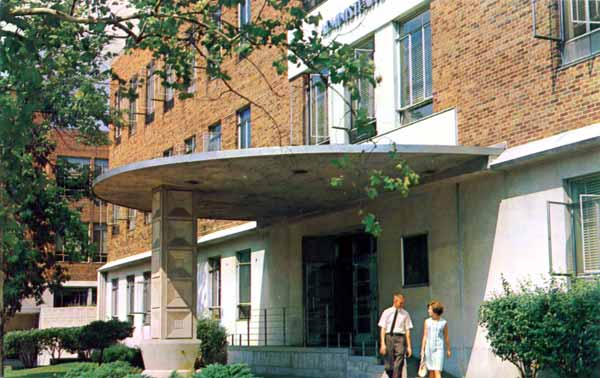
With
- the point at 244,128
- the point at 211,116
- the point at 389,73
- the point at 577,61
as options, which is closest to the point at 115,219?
the point at 211,116

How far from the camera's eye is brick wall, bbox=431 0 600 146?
53.2ft

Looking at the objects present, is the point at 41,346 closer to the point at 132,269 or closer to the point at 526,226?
the point at 132,269

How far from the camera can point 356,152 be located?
17.2m

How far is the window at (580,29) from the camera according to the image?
637 inches

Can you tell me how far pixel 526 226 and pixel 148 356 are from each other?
9.01 metres

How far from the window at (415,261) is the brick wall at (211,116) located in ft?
14.1

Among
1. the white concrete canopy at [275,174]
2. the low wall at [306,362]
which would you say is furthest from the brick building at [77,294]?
the white concrete canopy at [275,174]

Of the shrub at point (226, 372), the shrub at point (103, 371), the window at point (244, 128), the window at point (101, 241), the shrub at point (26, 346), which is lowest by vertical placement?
the shrub at point (26, 346)

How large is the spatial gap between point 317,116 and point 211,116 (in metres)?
8.44

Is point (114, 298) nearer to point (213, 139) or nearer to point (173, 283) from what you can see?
point (213, 139)

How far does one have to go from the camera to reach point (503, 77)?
17891 millimetres

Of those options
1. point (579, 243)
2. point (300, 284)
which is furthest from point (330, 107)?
point (579, 243)

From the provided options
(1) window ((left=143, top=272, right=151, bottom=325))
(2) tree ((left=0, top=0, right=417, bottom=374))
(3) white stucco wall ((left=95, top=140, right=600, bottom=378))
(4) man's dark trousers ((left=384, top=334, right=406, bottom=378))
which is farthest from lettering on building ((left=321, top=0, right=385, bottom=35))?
(1) window ((left=143, top=272, right=151, bottom=325))

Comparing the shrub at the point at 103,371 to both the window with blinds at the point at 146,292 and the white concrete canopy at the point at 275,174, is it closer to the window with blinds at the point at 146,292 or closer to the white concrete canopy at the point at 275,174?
the white concrete canopy at the point at 275,174
